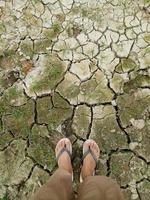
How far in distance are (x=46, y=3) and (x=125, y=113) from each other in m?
1.20

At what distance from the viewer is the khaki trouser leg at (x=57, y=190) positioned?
105 inches

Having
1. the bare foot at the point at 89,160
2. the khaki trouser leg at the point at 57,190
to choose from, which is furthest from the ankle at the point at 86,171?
the khaki trouser leg at the point at 57,190

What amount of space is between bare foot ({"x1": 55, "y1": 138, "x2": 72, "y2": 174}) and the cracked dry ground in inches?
3.0

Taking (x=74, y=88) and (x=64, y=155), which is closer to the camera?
(x=64, y=155)

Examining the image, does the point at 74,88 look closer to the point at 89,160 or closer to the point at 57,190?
the point at 89,160

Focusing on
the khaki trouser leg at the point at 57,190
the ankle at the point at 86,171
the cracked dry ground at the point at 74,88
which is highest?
the cracked dry ground at the point at 74,88

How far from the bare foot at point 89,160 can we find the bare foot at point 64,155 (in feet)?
0.33

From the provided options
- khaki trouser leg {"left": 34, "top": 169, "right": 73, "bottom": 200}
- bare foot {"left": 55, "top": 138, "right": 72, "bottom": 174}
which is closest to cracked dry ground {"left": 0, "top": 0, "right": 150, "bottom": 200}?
bare foot {"left": 55, "top": 138, "right": 72, "bottom": 174}

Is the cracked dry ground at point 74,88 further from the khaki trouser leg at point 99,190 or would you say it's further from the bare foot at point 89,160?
the khaki trouser leg at point 99,190

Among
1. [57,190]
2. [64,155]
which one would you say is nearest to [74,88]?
[64,155]

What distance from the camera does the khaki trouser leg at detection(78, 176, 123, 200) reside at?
8.45 ft

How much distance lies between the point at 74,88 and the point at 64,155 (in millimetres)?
553

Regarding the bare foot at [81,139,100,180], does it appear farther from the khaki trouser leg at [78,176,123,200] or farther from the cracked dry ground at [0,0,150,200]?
the khaki trouser leg at [78,176,123,200]

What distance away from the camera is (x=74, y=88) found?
361 centimetres
